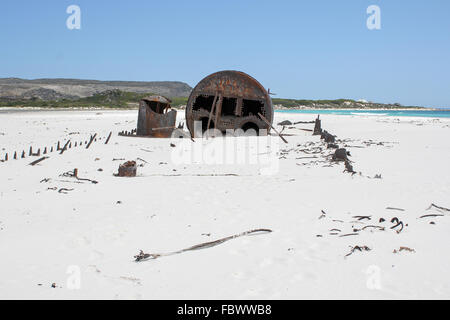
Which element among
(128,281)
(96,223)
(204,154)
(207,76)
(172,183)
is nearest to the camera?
(128,281)

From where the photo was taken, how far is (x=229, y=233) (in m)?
4.52

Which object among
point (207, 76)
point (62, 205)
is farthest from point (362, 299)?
point (207, 76)

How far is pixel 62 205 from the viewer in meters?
5.79

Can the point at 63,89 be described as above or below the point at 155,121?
above

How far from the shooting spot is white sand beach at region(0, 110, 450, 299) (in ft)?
10.6

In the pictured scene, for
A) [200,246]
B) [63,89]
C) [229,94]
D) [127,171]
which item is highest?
[63,89]

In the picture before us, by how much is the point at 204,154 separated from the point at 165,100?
6.76m

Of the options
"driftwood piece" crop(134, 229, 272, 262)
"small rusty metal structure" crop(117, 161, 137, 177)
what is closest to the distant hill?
"small rusty metal structure" crop(117, 161, 137, 177)

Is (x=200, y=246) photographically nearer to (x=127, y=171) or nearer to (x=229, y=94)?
(x=127, y=171)

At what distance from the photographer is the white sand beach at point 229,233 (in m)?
3.23

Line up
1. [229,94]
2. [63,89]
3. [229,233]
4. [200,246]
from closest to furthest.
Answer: [200,246], [229,233], [229,94], [63,89]

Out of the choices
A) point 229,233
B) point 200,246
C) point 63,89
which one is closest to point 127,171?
point 229,233

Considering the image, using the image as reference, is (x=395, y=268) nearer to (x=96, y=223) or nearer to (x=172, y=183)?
(x=96, y=223)

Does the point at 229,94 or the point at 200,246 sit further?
the point at 229,94
